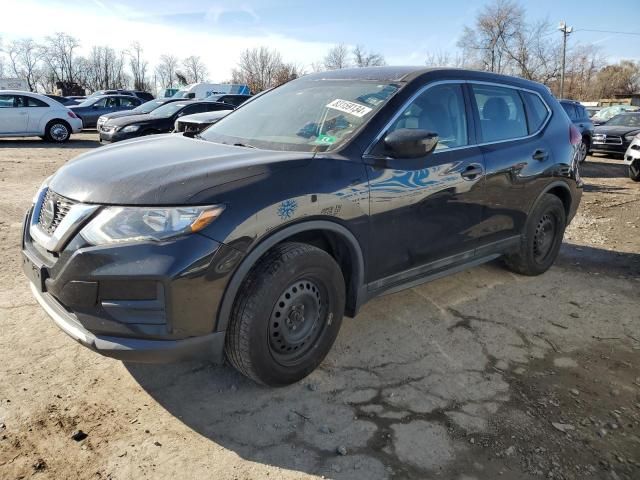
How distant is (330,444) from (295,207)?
119 centimetres

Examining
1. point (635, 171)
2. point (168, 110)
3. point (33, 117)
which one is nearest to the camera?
point (635, 171)

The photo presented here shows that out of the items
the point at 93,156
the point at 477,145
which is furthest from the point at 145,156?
the point at 477,145

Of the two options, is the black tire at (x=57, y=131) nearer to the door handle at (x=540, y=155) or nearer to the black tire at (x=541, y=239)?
the black tire at (x=541, y=239)

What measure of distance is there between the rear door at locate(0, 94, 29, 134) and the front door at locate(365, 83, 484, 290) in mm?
15377

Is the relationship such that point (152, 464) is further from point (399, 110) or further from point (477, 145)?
point (477, 145)

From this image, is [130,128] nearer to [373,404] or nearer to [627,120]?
[373,404]

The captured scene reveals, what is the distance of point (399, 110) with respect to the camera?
10.4 feet

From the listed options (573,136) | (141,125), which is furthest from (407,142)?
(141,125)

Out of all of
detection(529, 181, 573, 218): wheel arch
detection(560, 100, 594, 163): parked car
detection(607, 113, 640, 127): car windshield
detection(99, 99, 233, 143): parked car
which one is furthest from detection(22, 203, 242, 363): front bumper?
detection(607, 113, 640, 127): car windshield

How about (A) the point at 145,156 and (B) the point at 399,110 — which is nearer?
(A) the point at 145,156

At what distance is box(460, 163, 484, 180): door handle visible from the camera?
354 centimetres

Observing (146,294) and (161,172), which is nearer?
(146,294)

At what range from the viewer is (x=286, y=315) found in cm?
271

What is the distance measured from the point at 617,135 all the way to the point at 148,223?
16.0 metres
